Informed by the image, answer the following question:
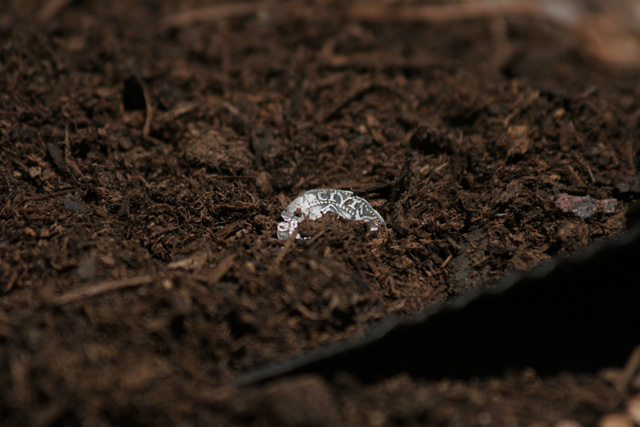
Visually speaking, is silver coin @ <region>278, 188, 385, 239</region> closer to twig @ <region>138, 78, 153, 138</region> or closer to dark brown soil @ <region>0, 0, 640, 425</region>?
dark brown soil @ <region>0, 0, 640, 425</region>

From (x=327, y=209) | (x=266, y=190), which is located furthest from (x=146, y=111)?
(x=327, y=209)

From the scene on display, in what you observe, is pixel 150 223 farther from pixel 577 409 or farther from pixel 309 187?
pixel 577 409

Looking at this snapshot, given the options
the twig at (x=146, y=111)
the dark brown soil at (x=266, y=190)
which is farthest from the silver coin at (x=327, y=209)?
the twig at (x=146, y=111)

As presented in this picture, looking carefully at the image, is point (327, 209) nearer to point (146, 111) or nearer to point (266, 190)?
point (266, 190)

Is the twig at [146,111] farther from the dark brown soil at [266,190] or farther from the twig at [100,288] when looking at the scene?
the twig at [100,288]

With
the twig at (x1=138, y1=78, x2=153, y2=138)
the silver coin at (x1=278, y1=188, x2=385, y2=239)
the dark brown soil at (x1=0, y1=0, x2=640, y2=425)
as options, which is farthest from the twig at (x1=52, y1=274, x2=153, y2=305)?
the twig at (x1=138, y1=78, x2=153, y2=138)
